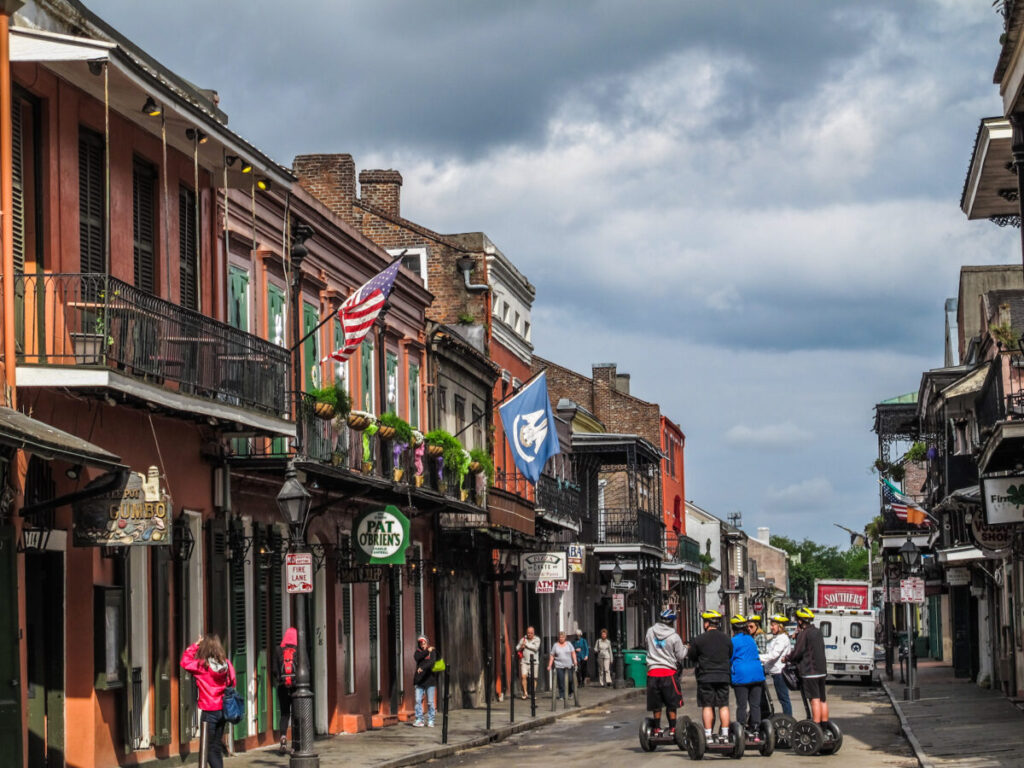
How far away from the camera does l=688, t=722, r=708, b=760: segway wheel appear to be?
62.0 feet

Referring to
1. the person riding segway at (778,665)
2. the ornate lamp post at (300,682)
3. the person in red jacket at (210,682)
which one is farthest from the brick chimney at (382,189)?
the person in red jacket at (210,682)

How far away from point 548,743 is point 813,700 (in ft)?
18.0

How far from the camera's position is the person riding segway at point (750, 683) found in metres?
19.3

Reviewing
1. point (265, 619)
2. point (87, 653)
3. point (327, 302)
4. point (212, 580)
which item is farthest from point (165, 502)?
point (327, 302)

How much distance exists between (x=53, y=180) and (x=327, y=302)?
10.5 metres

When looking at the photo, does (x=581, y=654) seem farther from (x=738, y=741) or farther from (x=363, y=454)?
(x=738, y=741)

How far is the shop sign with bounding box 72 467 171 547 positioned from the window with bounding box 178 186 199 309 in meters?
4.53

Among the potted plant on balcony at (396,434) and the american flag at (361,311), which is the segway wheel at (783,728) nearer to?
the american flag at (361,311)

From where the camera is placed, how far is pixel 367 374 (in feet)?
92.8

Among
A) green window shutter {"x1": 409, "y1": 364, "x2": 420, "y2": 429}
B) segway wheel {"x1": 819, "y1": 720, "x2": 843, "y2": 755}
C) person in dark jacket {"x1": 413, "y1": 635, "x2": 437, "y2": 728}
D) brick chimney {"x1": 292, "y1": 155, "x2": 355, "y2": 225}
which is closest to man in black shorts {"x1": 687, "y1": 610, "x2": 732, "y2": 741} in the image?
segway wheel {"x1": 819, "y1": 720, "x2": 843, "y2": 755}

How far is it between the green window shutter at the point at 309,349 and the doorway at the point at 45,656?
8.73 m

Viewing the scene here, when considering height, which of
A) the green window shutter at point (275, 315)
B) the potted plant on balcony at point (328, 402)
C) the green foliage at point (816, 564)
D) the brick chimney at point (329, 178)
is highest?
the brick chimney at point (329, 178)

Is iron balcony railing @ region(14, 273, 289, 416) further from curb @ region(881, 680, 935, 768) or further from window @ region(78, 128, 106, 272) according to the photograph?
curb @ region(881, 680, 935, 768)

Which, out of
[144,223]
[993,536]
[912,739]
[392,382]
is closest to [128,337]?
[144,223]
